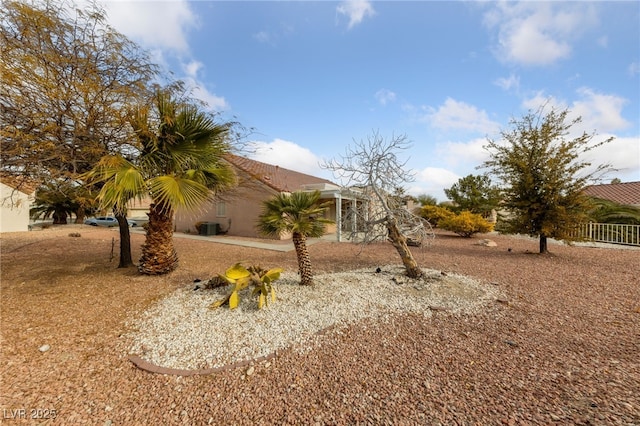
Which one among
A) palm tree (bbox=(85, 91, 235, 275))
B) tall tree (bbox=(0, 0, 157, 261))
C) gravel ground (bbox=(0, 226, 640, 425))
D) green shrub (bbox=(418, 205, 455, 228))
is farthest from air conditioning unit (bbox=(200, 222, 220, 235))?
green shrub (bbox=(418, 205, 455, 228))

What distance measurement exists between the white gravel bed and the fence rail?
42.0 feet

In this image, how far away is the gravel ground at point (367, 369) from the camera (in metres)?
2.23

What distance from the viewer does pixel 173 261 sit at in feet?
21.3

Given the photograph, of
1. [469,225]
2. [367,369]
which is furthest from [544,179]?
[367,369]

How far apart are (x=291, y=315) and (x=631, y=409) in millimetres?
3602

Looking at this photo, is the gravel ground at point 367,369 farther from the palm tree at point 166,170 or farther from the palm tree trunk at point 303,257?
the palm tree at point 166,170

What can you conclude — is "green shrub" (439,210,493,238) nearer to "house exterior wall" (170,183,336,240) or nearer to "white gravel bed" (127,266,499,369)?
"house exterior wall" (170,183,336,240)

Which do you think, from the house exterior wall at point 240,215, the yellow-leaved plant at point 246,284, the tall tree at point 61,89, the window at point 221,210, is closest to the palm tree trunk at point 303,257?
the yellow-leaved plant at point 246,284

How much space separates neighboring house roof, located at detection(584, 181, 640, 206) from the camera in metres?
17.4

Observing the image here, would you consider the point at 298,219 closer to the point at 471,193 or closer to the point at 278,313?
the point at 278,313

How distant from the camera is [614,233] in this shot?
44.0ft

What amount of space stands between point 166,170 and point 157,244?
1.82 meters

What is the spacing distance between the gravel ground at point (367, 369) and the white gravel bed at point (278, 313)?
17cm

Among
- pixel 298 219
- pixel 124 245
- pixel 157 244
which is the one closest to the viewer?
pixel 298 219
